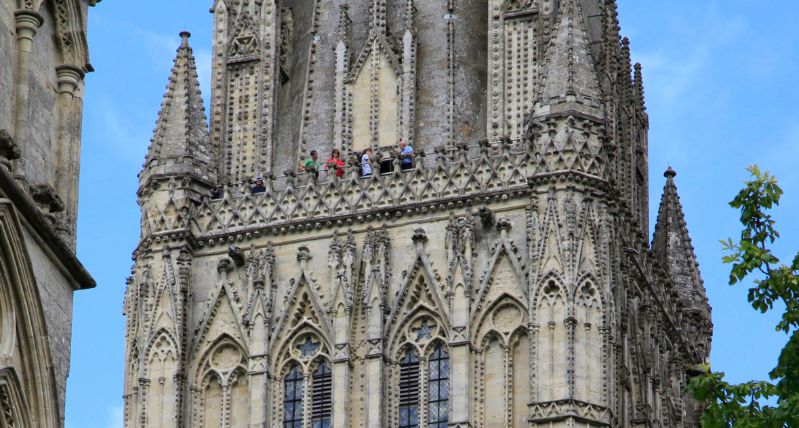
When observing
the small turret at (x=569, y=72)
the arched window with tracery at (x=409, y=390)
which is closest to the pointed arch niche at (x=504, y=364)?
the arched window with tracery at (x=409, y=390)

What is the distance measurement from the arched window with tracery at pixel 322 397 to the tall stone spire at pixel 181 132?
184 inches

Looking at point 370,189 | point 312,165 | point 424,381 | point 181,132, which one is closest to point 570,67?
point 370,189

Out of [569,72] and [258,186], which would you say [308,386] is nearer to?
[258,186]

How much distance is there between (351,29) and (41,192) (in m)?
30.2

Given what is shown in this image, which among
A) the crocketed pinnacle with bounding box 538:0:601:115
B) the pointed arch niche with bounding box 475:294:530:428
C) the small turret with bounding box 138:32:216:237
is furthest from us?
the small turret with bounding box 138:32:216:237

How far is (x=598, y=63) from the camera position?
5312cm

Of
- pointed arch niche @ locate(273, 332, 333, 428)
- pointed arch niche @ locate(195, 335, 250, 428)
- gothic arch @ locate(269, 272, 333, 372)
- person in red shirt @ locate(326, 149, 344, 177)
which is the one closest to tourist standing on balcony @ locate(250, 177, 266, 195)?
person in red shirt @ locate(326, 149, 344, 177)

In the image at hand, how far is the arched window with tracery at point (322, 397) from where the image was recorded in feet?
159

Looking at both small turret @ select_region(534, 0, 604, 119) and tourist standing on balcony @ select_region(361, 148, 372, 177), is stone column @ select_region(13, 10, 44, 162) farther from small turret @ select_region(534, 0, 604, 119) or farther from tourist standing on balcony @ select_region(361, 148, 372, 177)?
tourist standing on balcony @ select_region(361, 148, 372, 177)

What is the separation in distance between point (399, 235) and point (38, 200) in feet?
87.7

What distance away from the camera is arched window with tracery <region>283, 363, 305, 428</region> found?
160 ft

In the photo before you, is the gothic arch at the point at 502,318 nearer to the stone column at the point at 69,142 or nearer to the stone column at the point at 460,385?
the stone column at the point at 460,385

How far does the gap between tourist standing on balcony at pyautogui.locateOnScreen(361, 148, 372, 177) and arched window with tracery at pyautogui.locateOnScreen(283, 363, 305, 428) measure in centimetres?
393

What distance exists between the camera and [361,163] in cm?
5072
